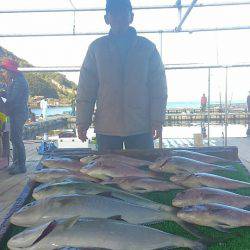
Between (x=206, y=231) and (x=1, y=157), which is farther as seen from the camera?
(x=1, y=157)

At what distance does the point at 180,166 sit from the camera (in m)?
3.10

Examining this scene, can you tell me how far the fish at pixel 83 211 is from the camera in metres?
2.12

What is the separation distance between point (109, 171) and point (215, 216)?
96 centimetres

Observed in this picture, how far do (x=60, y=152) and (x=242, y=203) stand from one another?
196 centimetres

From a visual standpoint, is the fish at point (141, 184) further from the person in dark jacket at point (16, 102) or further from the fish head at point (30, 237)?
the person in dark jacket at point (16, 102)


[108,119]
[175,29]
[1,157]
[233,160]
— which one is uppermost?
[175,29]

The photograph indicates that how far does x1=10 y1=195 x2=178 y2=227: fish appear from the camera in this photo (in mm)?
2122

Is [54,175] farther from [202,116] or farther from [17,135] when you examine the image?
[202,116]

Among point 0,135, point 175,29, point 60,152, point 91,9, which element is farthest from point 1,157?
point 60,152

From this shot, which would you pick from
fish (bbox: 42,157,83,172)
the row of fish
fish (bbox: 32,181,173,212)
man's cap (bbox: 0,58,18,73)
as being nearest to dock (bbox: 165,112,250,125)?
man's cap (bbox: 0,58,18,73)

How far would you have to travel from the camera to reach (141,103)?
411cm

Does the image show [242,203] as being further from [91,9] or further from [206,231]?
[91,9]

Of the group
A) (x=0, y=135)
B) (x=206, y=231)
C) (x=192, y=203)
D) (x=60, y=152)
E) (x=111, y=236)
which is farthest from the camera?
(x=0, y=135)

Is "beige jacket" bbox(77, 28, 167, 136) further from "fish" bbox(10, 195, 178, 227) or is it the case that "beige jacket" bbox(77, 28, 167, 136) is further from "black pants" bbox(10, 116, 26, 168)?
"black pants" bbox(10, 116, 26, 168)
